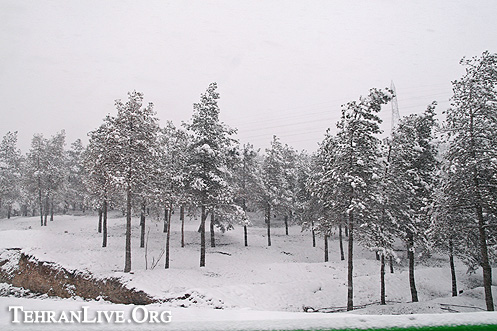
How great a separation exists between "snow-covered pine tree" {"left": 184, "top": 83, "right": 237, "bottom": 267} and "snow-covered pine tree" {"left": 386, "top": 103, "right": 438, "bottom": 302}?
13242mm

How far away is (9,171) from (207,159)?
49.4m

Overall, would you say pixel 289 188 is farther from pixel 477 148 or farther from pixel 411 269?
pixel 477 148

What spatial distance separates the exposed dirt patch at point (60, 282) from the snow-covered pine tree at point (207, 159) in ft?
28.9

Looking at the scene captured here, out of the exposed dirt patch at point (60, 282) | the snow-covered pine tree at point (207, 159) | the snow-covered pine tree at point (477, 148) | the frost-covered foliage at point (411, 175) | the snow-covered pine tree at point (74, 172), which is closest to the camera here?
the snow-covered pine tree at point (477, 148)

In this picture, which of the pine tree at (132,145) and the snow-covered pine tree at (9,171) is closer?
the pine tree at (132,145)

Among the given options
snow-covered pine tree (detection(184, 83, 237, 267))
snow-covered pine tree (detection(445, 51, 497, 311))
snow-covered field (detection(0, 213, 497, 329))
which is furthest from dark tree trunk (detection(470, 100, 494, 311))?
snow-covered pine tree (detection(184, 83, 237, 267))

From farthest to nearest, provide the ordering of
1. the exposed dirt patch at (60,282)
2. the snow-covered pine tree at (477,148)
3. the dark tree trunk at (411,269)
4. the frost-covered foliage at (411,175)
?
the dark tree trunk at (411,269) < the frost-covered foliage at (411,175) < the exposed dirt patch at (60,282) < the snow-covered pine tree at (477,148)

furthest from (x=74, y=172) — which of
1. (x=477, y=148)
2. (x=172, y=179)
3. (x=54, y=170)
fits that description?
(x=477, y=148)

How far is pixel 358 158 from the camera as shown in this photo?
18.4 meters

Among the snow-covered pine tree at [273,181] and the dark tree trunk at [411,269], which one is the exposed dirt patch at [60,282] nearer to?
the dark tree trunk at [411,269]

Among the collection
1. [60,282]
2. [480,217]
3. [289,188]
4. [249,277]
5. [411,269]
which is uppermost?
[289,188]

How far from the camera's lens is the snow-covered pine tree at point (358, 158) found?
1833 centimetres

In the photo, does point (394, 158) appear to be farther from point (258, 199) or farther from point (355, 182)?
point (258, 199)

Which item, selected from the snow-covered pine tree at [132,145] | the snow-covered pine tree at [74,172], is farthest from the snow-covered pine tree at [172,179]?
the snow-covered pine tree at [74,172]
